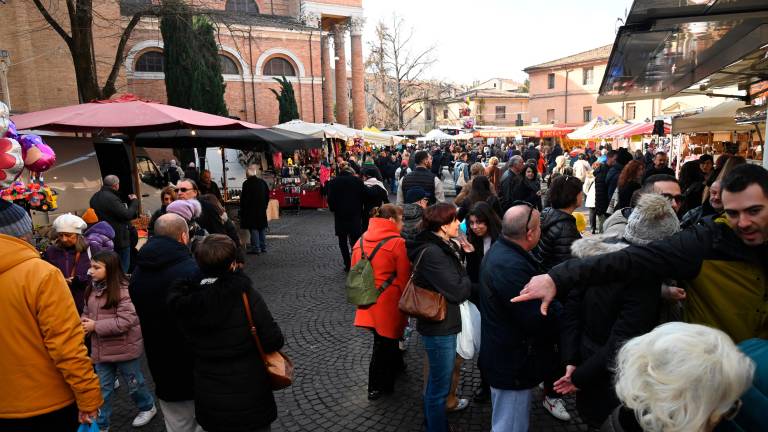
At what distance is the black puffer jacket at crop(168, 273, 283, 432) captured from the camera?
2307mm

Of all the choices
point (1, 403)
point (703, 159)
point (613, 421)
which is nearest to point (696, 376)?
point (613, 421)

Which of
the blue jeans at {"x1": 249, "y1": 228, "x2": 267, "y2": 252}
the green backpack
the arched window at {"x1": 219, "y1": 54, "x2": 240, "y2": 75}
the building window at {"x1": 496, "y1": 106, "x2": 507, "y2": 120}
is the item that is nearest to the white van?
the blue jeans at {"x1": 249, "y1": 228, "x2": 267, "y2": 252}

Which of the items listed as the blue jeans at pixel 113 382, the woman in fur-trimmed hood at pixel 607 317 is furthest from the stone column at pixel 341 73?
the woman in fur-trimmed hood at pixel 607 317

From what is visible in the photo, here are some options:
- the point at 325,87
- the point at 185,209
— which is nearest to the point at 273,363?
the point at 185,209

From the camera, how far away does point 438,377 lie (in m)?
3.02

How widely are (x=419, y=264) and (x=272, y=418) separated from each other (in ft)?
4.26

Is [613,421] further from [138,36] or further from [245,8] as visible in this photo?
[245,8]

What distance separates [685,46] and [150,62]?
30.8 meters

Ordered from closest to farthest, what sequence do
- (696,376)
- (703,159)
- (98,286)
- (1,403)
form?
(696,376) → (1,403) → (98,286) → (703,159)

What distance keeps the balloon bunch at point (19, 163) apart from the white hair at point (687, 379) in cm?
302

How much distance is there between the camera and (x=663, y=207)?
2.09 meters

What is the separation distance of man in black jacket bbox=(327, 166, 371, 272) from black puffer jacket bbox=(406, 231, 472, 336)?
4.33 metres

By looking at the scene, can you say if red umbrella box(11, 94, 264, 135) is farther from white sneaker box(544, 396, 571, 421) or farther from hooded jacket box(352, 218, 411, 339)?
white sneaker box(544, 396, 571, 421)

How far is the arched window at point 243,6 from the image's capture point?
107 feet
